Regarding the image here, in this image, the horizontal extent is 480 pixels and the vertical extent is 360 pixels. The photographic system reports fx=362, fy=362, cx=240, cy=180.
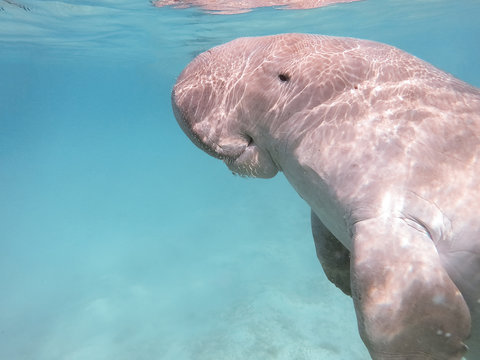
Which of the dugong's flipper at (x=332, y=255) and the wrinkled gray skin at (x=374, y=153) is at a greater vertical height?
the wrinkled gray skin at (x=374, y=153)

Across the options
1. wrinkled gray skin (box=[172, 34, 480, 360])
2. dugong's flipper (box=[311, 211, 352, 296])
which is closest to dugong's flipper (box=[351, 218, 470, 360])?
wrinkled gray skin (box=[172, 34, 480, 360])

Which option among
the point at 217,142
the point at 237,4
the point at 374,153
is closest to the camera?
the point at 374,153

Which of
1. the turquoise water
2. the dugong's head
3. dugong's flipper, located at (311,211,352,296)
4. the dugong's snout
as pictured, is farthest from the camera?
the turquoise water

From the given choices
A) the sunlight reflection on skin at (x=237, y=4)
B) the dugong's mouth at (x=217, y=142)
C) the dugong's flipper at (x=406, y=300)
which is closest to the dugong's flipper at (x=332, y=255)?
the dugong's mouth at (x=217, y=142)

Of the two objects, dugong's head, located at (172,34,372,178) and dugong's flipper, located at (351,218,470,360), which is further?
dugong's head, located at (172,34,372,178)

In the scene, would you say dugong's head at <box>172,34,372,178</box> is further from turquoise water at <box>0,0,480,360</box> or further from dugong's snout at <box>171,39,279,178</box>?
turquoise water at <box>0,0,480,360</box>

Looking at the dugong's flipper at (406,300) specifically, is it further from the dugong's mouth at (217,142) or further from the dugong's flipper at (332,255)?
the dugong's flipper at (332,255)

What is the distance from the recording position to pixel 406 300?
1443 millimetres

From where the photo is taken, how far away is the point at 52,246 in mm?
22031

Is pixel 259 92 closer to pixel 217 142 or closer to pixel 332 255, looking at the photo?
pixel 217 142

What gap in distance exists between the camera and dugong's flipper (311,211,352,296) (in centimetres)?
266

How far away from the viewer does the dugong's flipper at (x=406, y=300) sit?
1428 millimetres

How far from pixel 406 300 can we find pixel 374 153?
660mm

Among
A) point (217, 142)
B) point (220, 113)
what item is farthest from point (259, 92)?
point (217, 142)
